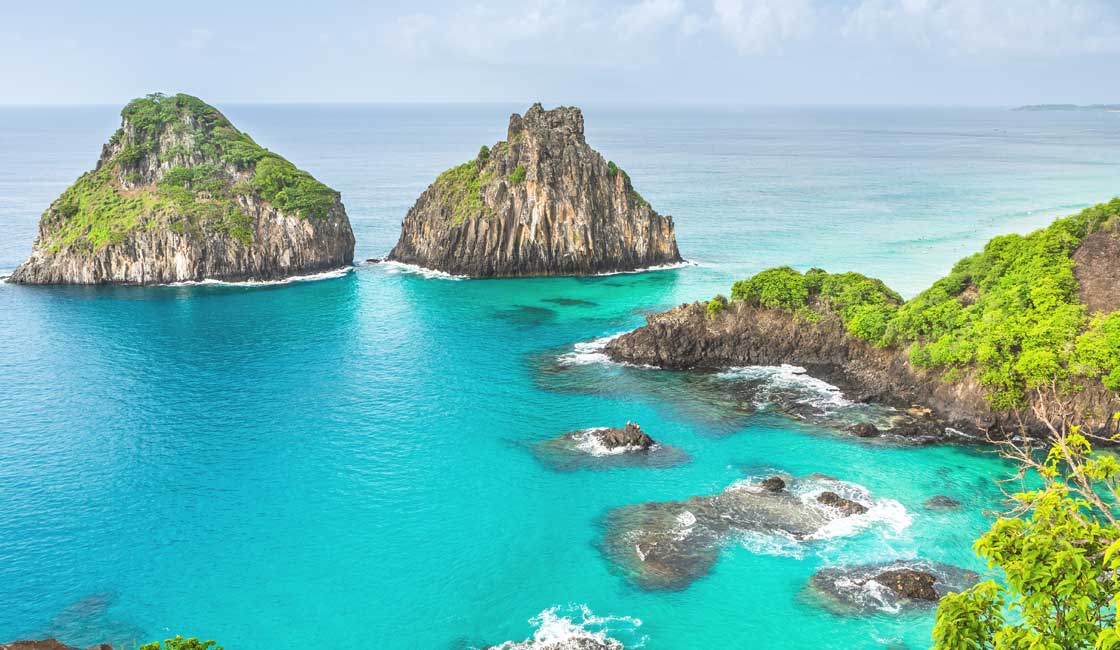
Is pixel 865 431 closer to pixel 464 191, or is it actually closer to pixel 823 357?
pixel 823 357

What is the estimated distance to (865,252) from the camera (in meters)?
138

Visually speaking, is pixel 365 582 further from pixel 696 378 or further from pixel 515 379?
pixel 696 378

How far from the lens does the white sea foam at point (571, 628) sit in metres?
42.7

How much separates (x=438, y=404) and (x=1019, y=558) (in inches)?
2382

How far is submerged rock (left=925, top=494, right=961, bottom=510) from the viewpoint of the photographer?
182ft

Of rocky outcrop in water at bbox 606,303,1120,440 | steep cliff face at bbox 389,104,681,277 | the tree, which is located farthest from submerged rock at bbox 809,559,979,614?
steep cliff face at bbox 389,104,681,277

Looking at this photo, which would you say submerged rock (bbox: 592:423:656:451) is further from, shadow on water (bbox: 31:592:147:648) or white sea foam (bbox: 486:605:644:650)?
shadow on water (bbox: 31:592:147:648)

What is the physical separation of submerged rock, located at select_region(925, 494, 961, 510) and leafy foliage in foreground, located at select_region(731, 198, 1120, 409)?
47.9 ft

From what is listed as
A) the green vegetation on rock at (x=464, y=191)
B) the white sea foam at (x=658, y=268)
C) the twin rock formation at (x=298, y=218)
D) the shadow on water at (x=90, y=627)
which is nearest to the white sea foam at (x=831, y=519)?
the shadow on water at (x=90, y=627)

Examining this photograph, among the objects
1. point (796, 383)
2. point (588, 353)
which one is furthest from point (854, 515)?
point (588, 353)

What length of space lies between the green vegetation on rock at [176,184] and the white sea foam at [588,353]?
62242 mm

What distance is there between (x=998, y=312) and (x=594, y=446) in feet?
129

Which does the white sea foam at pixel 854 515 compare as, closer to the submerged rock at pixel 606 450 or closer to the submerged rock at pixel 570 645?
the submerged rock at pixel 606 450

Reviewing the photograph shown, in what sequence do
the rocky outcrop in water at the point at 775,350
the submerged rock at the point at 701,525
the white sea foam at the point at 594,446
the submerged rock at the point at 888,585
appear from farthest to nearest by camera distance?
the rocky outcrop in water at the point at 775,350 < the white sea foam at the point at 594,446 < the submerged rock at the point at 701,525 < the submerged rock at the point at 888,585
